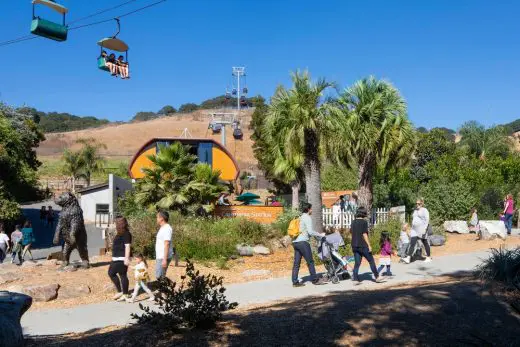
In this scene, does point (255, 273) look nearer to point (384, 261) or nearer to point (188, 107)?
Result: point (384, 261)

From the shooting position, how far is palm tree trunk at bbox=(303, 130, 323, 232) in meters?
16.3

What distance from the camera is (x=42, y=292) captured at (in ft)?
32.1

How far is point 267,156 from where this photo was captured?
3281cm

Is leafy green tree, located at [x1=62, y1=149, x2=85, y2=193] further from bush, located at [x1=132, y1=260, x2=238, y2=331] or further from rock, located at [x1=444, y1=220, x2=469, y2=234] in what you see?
bush, located at [x1=132, y1=260, x2=238, y2=331]

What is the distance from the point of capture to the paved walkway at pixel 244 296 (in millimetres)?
8027

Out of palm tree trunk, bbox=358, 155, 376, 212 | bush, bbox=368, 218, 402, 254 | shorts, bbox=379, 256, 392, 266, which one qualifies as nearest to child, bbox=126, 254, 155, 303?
shorts, bbox=379, 256, 392, 266

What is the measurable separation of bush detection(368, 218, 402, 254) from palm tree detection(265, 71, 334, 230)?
5.38 ft

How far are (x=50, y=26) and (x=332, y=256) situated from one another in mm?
7181

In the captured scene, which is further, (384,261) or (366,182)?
(366,182)

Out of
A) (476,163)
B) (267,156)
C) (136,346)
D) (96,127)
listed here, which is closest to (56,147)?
(96,127)

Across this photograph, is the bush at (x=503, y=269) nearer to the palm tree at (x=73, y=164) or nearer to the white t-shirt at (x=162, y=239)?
the white t-shirt at (x=162, y=239)

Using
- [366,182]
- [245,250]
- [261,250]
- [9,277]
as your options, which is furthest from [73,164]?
[9,277]

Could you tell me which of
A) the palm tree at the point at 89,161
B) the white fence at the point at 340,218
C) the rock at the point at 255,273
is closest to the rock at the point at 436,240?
the white fence at the point at 340,218

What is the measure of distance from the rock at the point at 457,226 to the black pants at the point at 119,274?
43.7ft
